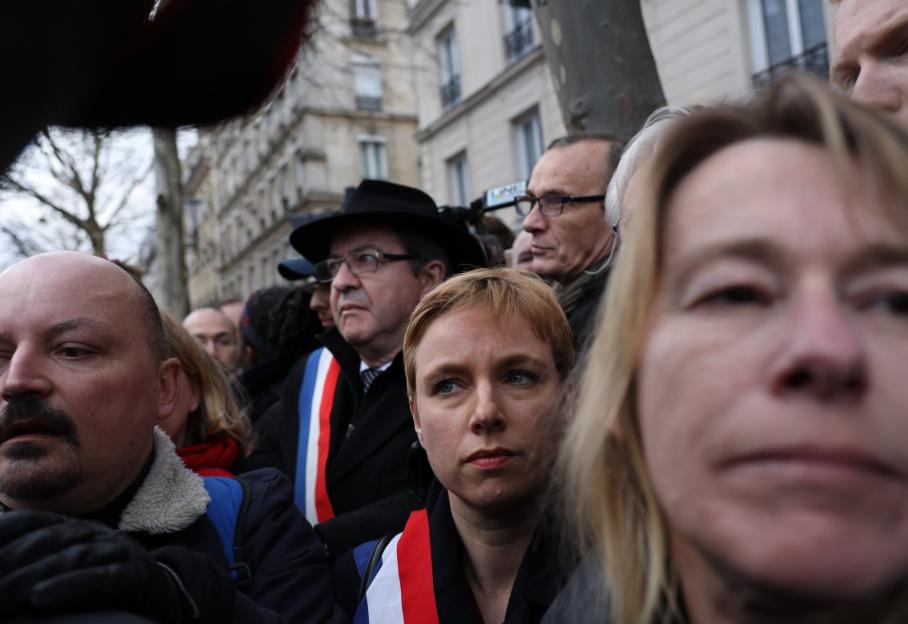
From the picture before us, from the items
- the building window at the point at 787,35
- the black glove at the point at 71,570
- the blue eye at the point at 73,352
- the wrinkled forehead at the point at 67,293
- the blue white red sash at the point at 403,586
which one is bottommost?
A: the blue white red sash at the point at 403,586

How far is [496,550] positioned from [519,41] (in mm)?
14046

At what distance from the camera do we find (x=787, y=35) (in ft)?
32.0

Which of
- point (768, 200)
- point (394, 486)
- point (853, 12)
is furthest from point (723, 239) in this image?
point (394, 486)

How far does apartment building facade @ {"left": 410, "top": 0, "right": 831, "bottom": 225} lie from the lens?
9922 millimetres


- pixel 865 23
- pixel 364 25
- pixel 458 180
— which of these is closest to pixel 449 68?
→ pixel 458 180

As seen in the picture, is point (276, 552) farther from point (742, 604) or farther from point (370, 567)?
point (742, 604)

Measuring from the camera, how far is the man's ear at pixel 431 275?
344 centimetres

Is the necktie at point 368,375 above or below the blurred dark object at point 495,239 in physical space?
below

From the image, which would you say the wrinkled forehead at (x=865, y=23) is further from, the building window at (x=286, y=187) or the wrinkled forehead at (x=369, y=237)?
the building window at (x=286, y=187)

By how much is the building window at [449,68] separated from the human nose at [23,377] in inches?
636

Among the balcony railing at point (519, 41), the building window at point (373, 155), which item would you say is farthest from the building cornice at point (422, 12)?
the building window at point (373, 155)

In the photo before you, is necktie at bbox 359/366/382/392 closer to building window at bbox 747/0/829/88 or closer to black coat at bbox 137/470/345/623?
black coat at bbox 137/470/345/623

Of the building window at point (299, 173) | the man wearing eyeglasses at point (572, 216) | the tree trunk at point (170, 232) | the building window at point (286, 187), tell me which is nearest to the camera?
the man wearing eyeglasses at point (572, 216)

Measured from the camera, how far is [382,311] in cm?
332
